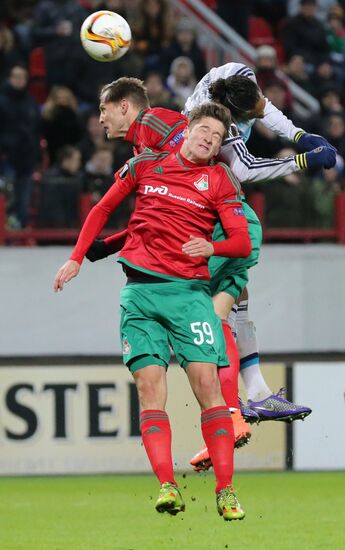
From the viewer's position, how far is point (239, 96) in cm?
877

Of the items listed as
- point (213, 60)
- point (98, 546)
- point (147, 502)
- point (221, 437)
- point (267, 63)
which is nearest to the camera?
point (221, 437)

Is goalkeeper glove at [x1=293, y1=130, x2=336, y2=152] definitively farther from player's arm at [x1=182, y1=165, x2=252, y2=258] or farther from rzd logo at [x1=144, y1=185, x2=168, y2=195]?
rzd logo at [x1=144, y1=185, x2=168, y2=195]

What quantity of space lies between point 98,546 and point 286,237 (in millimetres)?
4904

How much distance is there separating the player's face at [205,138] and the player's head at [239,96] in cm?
56

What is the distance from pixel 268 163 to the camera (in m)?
8.60

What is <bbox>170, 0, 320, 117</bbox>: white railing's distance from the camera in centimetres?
1631

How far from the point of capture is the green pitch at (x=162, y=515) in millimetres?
9797

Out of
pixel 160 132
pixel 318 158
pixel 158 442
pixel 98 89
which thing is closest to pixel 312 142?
pixel 318 158

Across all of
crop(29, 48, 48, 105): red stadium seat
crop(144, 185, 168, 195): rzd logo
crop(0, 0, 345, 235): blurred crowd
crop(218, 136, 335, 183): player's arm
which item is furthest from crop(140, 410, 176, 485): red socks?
crop(29, 48, 48, 105): red stadium seat

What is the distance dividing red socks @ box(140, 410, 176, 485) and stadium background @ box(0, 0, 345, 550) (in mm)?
4818

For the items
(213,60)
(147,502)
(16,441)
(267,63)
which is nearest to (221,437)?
(147,502)

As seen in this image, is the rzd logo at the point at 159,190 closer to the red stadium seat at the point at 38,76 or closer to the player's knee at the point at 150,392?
the player's knee at the point at 150,392

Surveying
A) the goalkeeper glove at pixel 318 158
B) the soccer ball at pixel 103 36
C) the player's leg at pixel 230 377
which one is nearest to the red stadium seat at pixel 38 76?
the soccer ball at pixel 103 36

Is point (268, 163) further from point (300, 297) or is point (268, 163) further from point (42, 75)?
point (42, 75)
